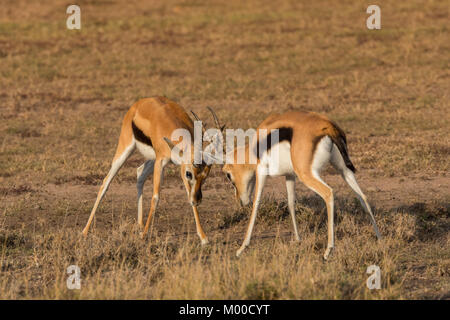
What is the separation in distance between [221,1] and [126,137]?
74.8 ft

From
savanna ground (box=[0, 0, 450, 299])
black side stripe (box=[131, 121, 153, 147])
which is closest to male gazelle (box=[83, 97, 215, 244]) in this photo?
black side stripe (box=[131, 121, 153, 147])

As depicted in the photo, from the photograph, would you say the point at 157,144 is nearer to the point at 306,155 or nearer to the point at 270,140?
the point at 270,140

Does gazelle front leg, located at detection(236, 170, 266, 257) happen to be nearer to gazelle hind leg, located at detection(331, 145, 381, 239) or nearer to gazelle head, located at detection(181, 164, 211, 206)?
gazelle head, located at detection(181, 164, 211, 206)

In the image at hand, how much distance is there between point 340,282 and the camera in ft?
18.9

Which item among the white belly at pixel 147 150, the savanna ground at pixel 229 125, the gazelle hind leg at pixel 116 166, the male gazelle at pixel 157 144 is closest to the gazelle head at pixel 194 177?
the male gazelle at pixel 157 144

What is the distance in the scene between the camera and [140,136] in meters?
8.09

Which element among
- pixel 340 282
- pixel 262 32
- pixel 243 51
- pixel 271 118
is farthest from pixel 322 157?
pixel 262 32

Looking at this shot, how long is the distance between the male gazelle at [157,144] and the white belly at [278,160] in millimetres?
549

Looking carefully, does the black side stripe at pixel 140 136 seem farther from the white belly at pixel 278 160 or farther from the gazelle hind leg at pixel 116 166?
the white belly at pixel 278 160

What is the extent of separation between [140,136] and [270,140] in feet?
5.23

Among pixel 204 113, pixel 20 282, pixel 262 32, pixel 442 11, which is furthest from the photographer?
pixel 442 11

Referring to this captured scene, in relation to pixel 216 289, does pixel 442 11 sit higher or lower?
higher

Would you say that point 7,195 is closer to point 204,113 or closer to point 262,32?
point 204,113

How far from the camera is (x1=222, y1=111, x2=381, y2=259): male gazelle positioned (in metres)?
6.88
